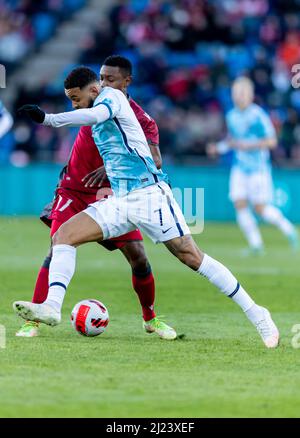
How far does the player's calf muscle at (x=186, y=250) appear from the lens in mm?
8125

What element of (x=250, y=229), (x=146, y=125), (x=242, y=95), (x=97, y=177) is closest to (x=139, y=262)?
(x=97, y=177)

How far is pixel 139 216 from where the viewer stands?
8.14 metres

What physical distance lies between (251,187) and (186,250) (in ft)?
33.6

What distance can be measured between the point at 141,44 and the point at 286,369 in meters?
20.7

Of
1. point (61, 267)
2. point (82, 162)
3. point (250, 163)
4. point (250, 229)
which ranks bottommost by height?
point (250, 229)

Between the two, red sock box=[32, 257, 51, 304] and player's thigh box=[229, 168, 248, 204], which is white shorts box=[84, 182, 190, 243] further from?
player's thigh box=[229, 168, 248, 204]

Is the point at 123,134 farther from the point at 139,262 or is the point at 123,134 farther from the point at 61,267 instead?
the point at 139,262

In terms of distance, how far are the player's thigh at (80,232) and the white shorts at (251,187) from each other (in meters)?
10.2

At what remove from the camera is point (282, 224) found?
1777cm

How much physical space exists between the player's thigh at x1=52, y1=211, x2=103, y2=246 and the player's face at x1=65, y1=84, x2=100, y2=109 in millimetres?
875

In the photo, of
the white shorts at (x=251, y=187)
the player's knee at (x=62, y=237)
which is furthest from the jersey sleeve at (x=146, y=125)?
the white shorts at (x=251, y=187)

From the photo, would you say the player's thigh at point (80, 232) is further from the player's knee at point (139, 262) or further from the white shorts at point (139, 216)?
the player's knee at point (139, 262)

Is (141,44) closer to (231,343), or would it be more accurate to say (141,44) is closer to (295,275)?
(295,275)
